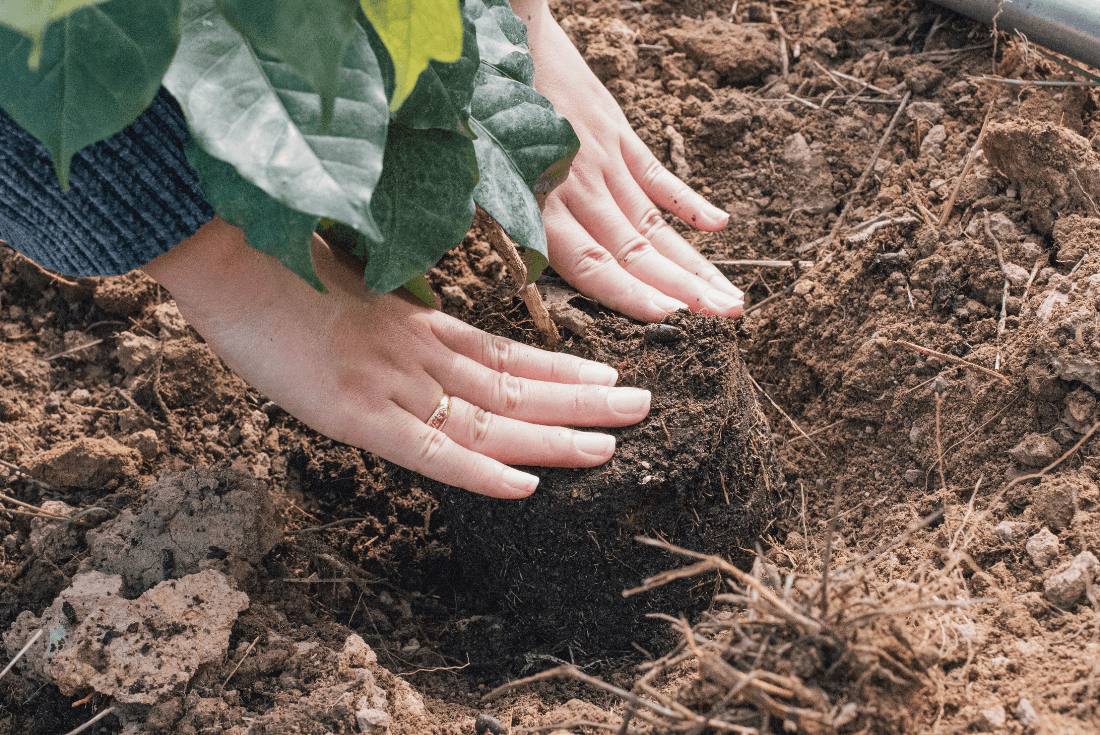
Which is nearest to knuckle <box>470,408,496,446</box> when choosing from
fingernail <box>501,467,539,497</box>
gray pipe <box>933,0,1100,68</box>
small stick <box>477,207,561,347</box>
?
fingernail <box>501,467,539,497</box>

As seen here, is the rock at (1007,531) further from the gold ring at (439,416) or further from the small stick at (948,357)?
the gold ring at (439,416)

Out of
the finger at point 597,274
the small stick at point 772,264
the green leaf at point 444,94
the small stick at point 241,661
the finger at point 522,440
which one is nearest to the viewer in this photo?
the green leaf at point 444,94

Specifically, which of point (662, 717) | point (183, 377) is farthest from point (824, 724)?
point (183, 377)

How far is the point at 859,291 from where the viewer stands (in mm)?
1830

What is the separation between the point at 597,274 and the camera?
1770mm

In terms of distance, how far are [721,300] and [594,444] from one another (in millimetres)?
510

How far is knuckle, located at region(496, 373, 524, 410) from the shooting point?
1.63 meters

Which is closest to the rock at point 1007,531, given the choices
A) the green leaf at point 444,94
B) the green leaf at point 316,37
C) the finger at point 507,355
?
the finger at point 507,355

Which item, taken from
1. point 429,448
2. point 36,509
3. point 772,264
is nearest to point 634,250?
point 772,264

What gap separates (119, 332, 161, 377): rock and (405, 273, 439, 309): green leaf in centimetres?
65

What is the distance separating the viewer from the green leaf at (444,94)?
1.16m

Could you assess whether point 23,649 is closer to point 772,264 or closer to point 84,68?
point 84,68

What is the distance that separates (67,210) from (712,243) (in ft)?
4.59

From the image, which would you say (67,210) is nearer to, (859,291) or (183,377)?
(183,377)
